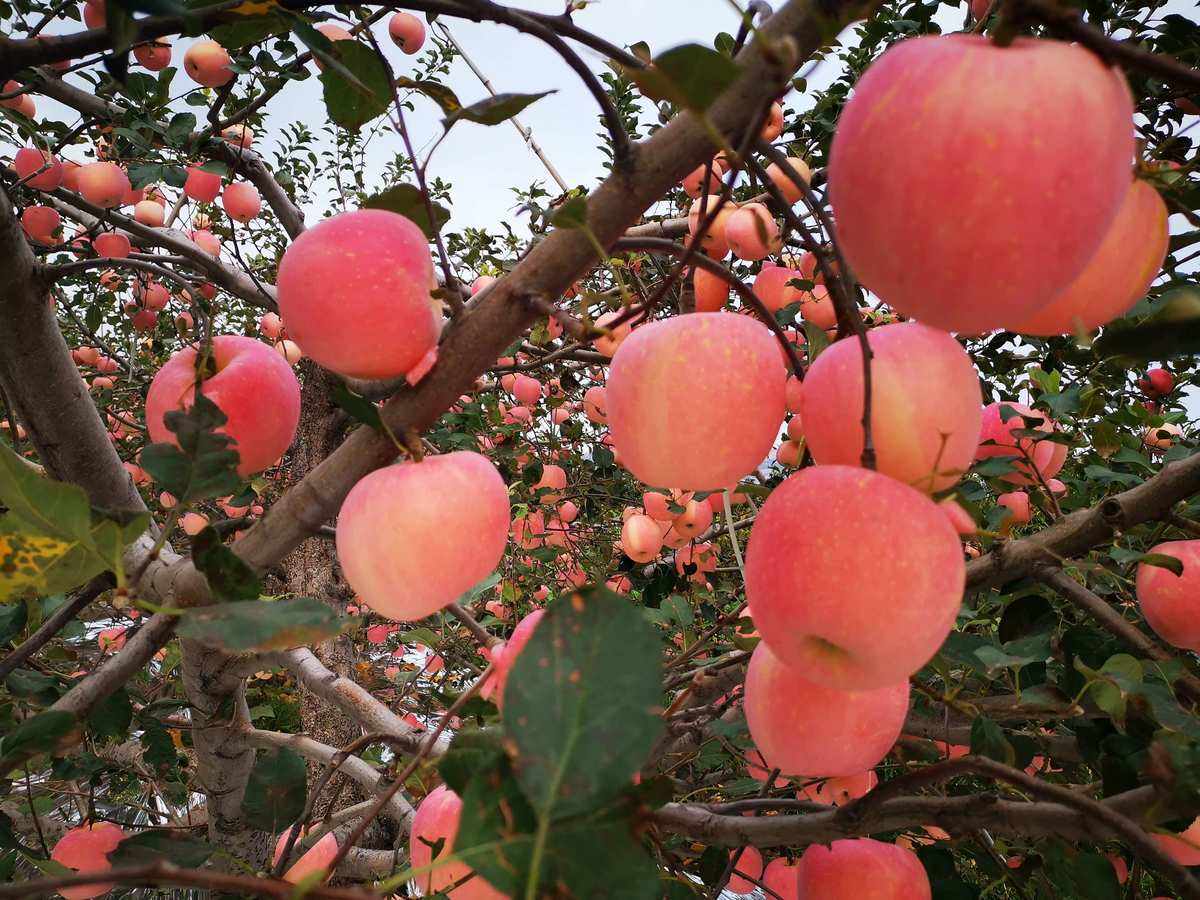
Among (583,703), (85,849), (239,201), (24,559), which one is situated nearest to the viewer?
(583,703)

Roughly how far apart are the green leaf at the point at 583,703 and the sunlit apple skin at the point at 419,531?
29 cm

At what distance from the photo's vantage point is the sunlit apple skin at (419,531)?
60 cm

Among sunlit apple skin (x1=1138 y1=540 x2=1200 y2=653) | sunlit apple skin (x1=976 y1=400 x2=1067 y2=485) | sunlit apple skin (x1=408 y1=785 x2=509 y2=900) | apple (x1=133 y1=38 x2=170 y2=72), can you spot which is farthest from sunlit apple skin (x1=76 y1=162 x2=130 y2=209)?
sunlit apple skin (x1=1138 y1=540 x2=1200 y2=653)

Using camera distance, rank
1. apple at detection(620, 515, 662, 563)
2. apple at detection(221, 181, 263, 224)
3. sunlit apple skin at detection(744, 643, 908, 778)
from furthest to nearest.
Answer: apple at detection(221, 181, 263, 224)
apple at detection(620, 515, 662, 563)
sunlit apple skin at detection(744, 643, 908, 778)

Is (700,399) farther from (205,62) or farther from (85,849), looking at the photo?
(205,62)

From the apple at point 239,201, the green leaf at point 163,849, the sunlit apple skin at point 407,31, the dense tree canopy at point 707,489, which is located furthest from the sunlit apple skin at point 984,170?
the sunlit apple skin at point 407,31

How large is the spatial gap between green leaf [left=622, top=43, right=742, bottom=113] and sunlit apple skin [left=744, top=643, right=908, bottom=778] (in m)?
0.43

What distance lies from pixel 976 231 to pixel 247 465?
0.73 metres

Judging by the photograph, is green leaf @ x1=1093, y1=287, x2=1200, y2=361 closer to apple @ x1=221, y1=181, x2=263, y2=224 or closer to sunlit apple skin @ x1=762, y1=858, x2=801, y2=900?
sunlit apple skin @ x1=762, y1=858, x2=801, y2=900

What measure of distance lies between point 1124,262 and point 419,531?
0.59m

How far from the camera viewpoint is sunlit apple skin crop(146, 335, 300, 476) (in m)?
0.73

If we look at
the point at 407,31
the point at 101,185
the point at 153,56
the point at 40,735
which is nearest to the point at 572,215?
the point at 40,735

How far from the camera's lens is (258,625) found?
39 cm

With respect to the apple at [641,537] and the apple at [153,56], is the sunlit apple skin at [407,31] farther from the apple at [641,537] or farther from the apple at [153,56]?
the apple at [641,537]
